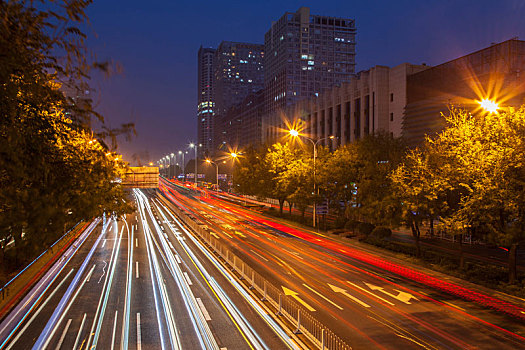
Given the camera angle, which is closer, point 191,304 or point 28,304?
point 28,304

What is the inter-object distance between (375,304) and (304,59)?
182 m

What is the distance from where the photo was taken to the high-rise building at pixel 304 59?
18175 cm

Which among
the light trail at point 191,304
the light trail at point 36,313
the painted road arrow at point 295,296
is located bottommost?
the light trail at point 36,313

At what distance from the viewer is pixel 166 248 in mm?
32281

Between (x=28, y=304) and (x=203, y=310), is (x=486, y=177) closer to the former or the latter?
(x=203, y=310)

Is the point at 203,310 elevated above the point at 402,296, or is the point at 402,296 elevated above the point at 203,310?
the point at 402,296

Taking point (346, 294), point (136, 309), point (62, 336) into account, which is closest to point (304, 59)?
point (346, 294)

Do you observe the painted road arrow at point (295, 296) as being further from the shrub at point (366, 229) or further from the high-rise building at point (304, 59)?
the high-rise building at point (304, 59)

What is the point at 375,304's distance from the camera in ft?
59.2

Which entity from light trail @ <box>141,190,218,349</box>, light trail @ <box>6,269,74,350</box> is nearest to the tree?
light trail @ <box>141,190,218,349</box>

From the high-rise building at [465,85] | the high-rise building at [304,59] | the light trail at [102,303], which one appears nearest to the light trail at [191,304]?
the light trail at [102,303]

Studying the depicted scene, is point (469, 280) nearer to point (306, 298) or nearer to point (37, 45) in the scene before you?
point (306, 298)

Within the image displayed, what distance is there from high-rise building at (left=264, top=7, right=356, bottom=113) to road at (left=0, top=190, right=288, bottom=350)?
15746 cm

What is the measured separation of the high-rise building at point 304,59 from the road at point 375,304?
153860mm
